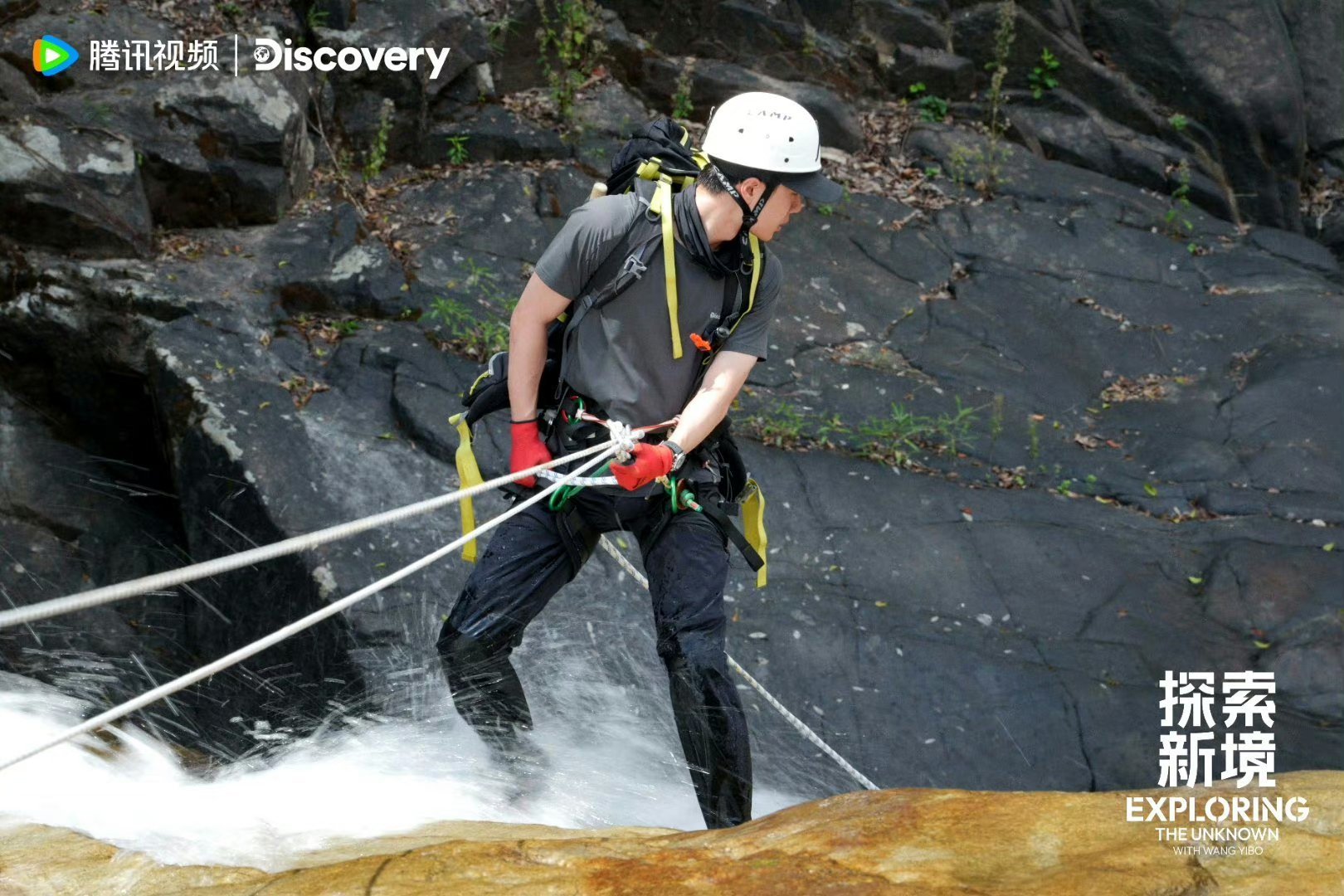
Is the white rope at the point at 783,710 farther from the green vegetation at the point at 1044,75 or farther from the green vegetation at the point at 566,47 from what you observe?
the green vegetation at the point at 1044,75

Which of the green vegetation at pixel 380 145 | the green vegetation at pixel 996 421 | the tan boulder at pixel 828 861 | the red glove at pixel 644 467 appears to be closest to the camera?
the tan boulder at pixel 828 861

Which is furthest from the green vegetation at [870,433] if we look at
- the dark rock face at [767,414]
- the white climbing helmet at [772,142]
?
the white climbing helmet at [772,142]

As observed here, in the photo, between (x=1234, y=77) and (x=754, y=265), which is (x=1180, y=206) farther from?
(x=754, y=265)

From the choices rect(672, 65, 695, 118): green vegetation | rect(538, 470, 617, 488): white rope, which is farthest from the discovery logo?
rect(538, 470, 617, 488): white rope

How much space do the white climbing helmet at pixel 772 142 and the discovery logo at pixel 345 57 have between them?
5.14 metres

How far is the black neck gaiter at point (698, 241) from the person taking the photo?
11.6 ft

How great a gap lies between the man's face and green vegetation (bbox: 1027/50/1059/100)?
7865 millimetres

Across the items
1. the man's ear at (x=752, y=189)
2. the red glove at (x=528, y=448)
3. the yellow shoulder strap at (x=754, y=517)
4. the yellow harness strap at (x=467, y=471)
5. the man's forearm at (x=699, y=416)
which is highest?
the man's ear at (x=752, y=189)

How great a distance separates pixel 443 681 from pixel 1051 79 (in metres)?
8.54

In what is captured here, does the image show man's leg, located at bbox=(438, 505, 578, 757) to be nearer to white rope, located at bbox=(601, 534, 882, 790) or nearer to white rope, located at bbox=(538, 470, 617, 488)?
white rope, located at bbox=(538, 470, 617, 488)

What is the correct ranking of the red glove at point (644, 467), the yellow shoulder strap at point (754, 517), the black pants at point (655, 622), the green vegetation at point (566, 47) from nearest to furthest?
the red glove at point (644, 467), the black pants at point (655, 622), the yellow shoulder strap at point (754, 517), the green vegetation at point (566, 47)

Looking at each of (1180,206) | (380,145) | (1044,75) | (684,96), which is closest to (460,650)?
(380,145)

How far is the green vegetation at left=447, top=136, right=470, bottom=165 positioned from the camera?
8344mm

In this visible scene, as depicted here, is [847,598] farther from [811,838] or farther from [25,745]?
[25,745]
